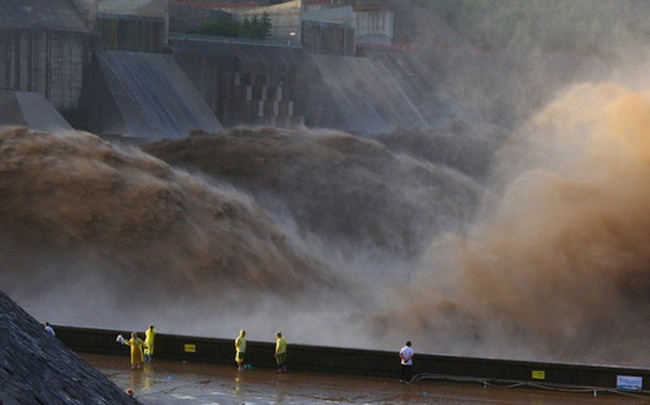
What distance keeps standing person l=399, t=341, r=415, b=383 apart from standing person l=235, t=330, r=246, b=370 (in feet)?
9.59

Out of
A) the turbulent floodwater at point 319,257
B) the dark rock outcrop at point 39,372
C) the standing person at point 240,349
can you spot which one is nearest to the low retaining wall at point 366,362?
the standing person at point 240,349

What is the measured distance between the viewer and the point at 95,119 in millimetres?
46750

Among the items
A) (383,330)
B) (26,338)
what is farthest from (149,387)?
(383,330)

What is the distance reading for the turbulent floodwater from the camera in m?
31.0

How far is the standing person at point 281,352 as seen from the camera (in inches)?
909

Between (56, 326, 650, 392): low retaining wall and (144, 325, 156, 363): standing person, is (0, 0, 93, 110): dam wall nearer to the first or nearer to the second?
(56, 326, 650, 392): low retaining wall

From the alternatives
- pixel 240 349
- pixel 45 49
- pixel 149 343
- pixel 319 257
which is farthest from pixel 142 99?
pixel 240 349

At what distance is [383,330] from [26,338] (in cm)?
1770

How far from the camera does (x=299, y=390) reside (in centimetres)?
2191

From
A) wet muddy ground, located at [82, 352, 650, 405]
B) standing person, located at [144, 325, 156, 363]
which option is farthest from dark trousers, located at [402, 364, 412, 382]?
standing person, located at [144, 325, 156, 363]

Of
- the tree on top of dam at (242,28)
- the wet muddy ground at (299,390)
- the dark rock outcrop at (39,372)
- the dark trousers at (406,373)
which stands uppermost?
the tree on top of dam at (242,28)

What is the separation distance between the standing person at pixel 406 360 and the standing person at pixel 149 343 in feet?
15.5

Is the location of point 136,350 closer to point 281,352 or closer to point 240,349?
point 240,349

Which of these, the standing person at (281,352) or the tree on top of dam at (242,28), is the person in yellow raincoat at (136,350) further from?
the tree on top of dam at (242,28)
